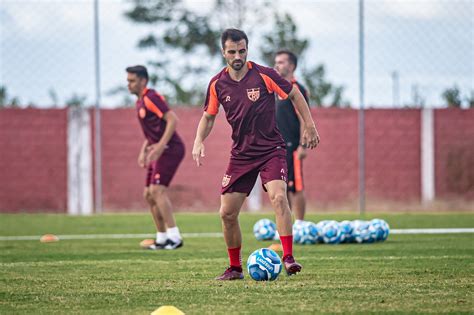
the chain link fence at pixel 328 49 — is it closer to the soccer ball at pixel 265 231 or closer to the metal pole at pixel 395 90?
the metal pole at pixel 395 90

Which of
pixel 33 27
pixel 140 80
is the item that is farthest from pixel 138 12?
pixel 140 80

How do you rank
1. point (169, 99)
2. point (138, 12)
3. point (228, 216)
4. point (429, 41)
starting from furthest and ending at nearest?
point (138, 12) → point (169, 99) → point (429, 41) → point (228, 216)

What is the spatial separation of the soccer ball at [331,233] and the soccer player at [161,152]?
5.93ft

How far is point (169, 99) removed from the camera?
25031 mm

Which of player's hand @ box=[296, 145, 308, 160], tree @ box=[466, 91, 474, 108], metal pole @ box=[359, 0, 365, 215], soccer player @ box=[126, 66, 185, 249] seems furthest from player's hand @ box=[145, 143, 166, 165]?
tree @ box=[466, 91, 474, 108]

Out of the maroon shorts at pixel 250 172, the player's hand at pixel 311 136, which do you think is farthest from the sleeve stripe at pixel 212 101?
the player's hand at pixel 311 136

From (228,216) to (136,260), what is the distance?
7.46 ft

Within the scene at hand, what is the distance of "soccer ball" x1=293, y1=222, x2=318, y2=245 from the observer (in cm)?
1150

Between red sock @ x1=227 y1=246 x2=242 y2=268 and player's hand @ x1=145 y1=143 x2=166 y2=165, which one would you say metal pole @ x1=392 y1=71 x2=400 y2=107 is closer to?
player's hand @ x1=145 y1=143 x2=166 y2=165

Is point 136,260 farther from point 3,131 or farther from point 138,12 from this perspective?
point 138,12

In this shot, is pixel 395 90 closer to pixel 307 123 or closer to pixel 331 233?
pixel 331 233

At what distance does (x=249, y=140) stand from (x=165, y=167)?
158 inches

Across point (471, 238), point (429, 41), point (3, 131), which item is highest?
point (429, 41)

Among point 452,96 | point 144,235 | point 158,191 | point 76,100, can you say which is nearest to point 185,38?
point 76,100
